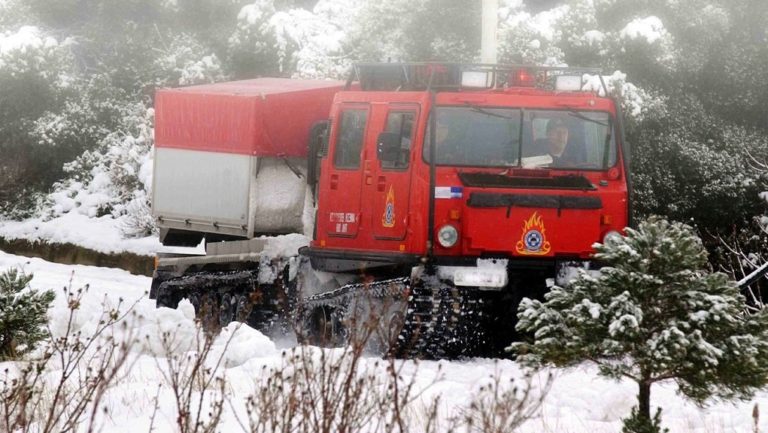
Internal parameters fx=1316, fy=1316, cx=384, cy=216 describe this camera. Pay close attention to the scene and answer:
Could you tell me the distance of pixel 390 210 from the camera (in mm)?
13156

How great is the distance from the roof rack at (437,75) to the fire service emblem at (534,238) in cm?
155

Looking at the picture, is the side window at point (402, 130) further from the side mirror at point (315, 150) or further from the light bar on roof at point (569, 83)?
the light bar on roof at point (569, 83)

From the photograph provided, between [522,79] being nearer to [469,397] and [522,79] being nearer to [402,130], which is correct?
[402,130]

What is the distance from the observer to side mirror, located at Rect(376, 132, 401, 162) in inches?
510

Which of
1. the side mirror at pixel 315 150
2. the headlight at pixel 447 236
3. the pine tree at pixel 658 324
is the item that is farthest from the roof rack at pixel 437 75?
the pine tree at pixel 658 324

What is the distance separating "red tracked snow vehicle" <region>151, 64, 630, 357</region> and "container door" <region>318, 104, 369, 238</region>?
1 centimetres

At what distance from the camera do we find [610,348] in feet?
24.3

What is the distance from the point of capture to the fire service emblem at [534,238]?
12.6m

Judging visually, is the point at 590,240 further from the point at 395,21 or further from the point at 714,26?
the point at 395,21

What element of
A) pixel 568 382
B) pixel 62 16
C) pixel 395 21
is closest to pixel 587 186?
pixel 568 382

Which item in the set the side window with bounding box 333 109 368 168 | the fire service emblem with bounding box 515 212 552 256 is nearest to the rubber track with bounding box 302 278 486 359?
the fire service emblem with bounding box 515 212 552 256

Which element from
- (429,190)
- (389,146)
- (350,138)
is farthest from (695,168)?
(429,190)

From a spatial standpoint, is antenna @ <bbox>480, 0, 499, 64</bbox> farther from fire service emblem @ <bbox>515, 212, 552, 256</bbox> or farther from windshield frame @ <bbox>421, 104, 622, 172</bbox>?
fire service emblem @ <bbox>515, 212, 552, 256</bbox>

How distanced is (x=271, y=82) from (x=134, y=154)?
1296 centimetres
